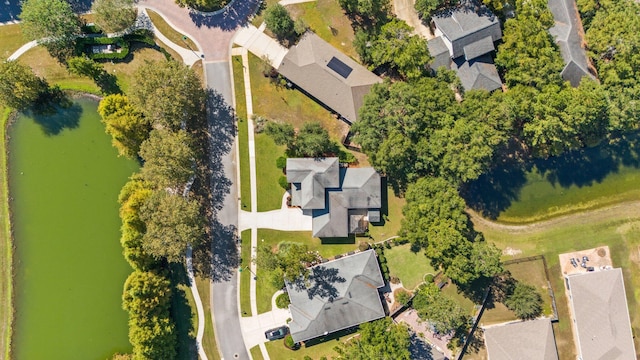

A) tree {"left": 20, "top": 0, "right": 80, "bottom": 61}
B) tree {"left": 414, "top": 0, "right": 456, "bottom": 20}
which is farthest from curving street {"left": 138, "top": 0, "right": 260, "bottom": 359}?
tree {"left": 414, "top": 0, "right": 456, "bottom": 20}

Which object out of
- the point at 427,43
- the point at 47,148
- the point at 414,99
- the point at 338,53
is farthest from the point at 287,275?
the point at 47,148

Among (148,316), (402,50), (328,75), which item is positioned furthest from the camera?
(328,75)

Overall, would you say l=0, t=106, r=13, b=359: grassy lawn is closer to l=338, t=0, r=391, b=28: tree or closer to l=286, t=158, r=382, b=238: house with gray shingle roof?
l=286, t=158, r=382, b=238: house with gray shingle roof

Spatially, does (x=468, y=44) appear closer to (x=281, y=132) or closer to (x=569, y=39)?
(x=569, y=39)

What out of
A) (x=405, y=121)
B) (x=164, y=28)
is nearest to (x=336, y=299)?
(x=405, y=121)

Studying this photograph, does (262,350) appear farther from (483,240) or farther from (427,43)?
(427,43)

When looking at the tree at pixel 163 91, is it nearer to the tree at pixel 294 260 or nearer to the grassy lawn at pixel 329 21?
the grassy lawn at pixel 329 21

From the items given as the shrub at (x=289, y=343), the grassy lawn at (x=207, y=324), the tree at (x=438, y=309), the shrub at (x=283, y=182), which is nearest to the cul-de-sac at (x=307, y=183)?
the shrub at (x=289, y=343)
